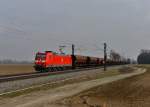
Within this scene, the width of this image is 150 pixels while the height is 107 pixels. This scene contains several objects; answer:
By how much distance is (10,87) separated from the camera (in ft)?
91.3

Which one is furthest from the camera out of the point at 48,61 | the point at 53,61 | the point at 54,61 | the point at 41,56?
the point at 54,61

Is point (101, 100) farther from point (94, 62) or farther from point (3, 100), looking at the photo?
point (94, 62)

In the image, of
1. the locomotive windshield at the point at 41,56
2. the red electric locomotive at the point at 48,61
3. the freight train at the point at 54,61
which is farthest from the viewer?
the locomotive windshield at the point at 41,56

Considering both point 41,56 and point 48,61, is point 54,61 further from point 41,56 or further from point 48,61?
point 41,56

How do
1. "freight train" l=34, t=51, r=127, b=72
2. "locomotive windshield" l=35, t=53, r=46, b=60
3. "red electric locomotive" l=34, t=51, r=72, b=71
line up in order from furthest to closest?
"locomotive windshield" l=35, t=53, r=46, b=60
"freight train" l=34, t=51, r=127, b=72
"red electric locomotive" l=34, t=51, r=72, b=71

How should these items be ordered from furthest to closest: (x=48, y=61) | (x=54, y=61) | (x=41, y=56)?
(x=54, y=61)
(x=41, y=56)
(x=48, y=61)

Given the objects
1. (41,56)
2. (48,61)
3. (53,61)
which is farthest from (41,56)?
(53,61)

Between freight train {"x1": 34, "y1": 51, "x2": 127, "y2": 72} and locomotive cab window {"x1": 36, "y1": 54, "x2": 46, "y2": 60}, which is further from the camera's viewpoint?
locomotive cab window {"x1": 36, "y1": 54, "x2": 46, "y2": 60}

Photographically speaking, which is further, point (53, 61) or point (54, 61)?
point (54, 61)

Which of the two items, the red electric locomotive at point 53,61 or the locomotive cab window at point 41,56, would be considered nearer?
the red electric locomotive at point 53,61

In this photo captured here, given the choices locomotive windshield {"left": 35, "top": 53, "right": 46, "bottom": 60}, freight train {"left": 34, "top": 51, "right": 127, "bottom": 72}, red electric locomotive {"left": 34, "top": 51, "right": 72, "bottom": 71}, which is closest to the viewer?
red electric locomotive {"left": 34, "top": 51, "right": 72, "bottom": 71}

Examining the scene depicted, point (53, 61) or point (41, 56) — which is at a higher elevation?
point (41, 56)

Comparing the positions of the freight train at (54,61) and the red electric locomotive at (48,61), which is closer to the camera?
the red electric locomotive at (48,61)

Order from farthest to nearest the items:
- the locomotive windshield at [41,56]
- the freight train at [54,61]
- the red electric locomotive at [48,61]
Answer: the locomotive windshield at [41,56] < the freight train at [54,61] < the red electric locomotive at [48,61]
